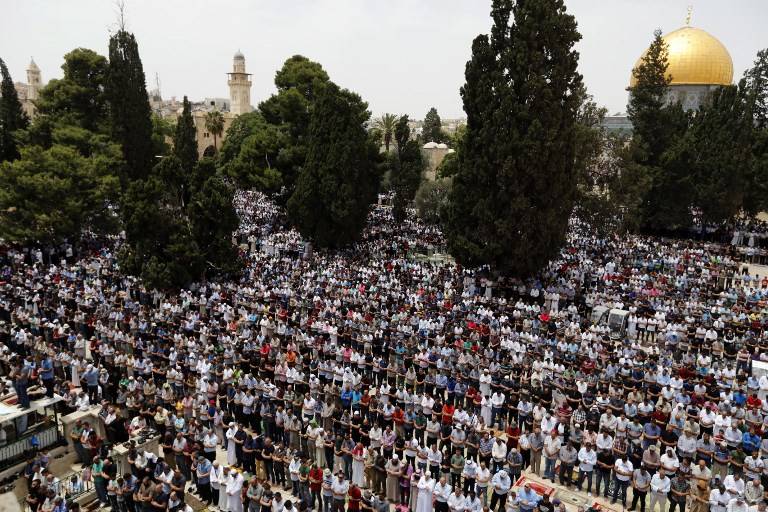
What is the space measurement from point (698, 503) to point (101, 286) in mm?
21540

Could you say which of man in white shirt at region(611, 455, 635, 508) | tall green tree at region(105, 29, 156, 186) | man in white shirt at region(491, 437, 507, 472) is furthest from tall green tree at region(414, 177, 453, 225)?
man in white shirt at region(611, 455, 635, 508)

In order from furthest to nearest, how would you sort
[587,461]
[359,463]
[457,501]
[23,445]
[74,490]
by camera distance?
[23,445]
[359,463]
[74,490]
[587,461]
[457,501]

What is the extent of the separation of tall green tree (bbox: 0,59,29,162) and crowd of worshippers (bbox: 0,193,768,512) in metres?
13.1

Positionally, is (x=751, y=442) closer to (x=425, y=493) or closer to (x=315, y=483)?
(x=425, y=493)

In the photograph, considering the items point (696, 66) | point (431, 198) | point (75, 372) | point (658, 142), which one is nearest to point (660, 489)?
point (75, 372)

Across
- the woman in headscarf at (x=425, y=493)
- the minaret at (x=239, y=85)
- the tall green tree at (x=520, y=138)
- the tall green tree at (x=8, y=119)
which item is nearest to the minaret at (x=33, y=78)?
the minaret at (x=239, y=85)

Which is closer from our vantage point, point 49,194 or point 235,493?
point 235,493

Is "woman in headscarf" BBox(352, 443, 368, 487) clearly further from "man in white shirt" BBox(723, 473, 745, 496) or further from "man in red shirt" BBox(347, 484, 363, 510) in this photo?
"man in white shirt" BBox(723, 473, 745, 496)

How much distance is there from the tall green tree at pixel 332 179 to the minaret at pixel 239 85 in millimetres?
68130

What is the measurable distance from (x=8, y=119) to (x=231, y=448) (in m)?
32.3

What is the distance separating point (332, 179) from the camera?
2823 centimetres

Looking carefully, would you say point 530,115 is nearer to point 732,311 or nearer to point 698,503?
point 732,311

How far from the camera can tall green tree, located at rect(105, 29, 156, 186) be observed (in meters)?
32.4

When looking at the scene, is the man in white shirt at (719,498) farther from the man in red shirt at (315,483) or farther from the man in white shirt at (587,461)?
the man in red shirt at (315,483)
